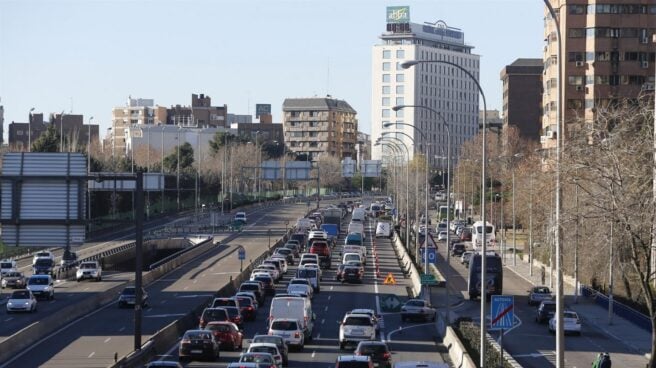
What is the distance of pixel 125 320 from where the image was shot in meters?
56.3

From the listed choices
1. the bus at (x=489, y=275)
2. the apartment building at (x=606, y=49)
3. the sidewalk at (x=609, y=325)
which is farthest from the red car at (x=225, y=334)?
the apartment building at (x=606, y=49)

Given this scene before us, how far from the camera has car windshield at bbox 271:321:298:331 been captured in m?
45.0

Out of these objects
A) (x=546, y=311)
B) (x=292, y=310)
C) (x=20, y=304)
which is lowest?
(x=546, y=311)

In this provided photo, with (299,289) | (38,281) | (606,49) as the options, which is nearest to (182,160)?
(606,49)

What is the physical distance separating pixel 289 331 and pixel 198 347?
4.92 meters

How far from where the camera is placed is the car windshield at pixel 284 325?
148 feet

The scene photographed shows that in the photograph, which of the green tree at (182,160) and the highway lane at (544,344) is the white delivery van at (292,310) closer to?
the highway lane at (544,344)

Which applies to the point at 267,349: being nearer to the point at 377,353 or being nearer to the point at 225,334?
the point at 377,353

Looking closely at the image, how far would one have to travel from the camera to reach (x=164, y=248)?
116 metres

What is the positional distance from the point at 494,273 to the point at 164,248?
52713 mm

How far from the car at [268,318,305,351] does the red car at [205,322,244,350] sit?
127cm

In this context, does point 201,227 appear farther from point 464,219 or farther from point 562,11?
point 562,11

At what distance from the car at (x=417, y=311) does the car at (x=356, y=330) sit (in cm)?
1083

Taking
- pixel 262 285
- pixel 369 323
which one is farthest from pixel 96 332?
pixel 262 285
